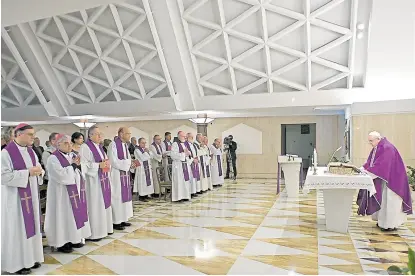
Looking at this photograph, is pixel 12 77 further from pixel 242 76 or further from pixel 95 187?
pixel 95 187

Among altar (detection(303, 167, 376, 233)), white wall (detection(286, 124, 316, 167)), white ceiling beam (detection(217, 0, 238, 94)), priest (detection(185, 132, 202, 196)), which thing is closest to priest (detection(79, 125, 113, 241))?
altar (detection(303, 167, 376, 233))

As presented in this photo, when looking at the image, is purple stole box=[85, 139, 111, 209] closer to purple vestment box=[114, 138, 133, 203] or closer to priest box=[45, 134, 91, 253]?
purple vestment box=[114, 138, 133, 203]

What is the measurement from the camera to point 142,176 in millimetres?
10195

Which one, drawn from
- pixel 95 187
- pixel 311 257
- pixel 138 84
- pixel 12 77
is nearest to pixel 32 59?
pixel 12 77

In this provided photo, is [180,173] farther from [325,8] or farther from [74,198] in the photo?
[325,8]

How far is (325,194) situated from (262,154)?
10181 millimetres

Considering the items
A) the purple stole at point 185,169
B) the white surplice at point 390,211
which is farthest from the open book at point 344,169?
the purple stole at point 185,169

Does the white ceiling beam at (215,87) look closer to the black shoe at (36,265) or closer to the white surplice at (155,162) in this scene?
the white surplice at (155,162)

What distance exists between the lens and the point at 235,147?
51.2 feet

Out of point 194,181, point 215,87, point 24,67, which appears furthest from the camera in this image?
point 24,67

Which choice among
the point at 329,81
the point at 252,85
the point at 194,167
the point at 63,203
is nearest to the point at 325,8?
the point at 329,81

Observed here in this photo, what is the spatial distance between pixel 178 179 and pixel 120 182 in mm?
2871

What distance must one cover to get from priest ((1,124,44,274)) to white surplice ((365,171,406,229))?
4.84 m

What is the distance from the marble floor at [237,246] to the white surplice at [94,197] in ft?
0.64
